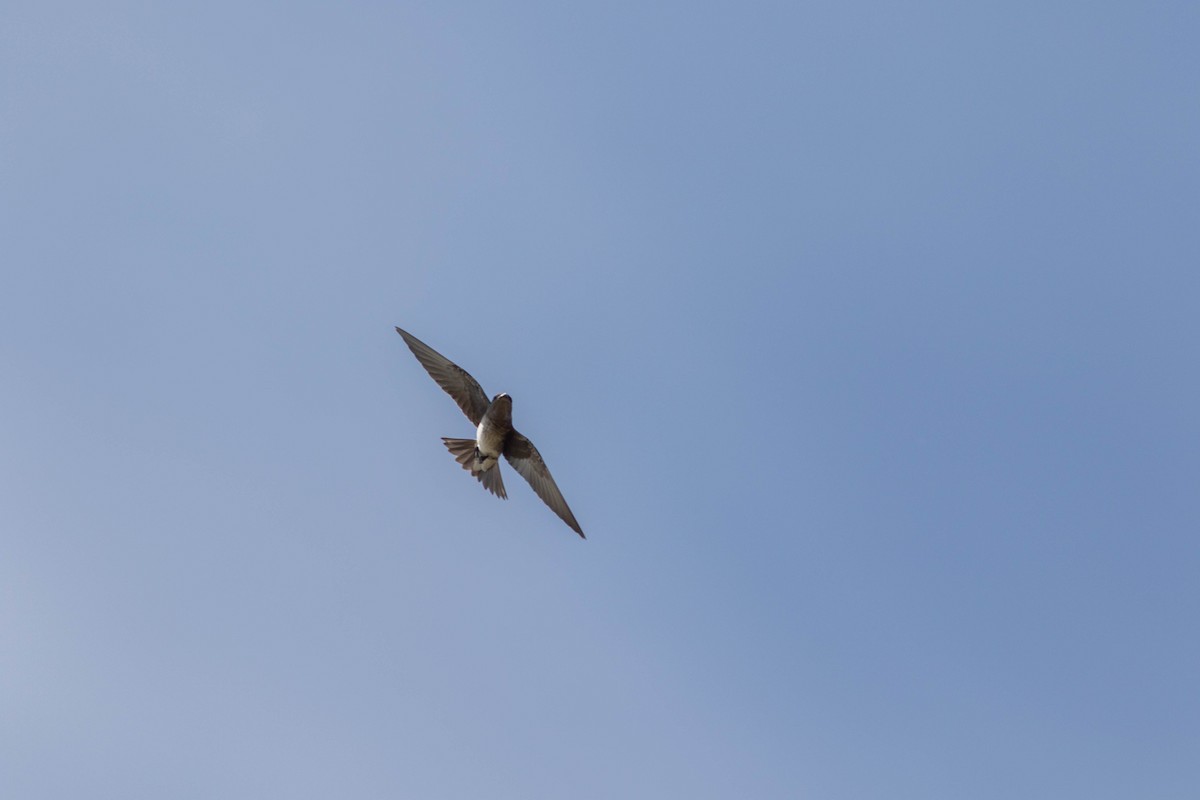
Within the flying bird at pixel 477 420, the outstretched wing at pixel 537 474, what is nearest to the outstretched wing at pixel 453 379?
the flying bird at pixel 477 420

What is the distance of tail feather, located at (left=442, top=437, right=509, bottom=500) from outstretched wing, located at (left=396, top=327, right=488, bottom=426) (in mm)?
595

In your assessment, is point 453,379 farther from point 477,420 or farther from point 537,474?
point 537,474

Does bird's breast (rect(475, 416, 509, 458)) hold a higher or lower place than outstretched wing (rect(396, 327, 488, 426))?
lower

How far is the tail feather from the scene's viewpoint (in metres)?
27.3

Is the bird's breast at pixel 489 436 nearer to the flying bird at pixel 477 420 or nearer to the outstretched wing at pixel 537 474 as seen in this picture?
the flying bird at pixel 477 420

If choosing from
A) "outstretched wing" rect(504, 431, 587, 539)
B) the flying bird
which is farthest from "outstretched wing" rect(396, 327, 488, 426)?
"outstretched wing" rect(504, 431, 587, 539)

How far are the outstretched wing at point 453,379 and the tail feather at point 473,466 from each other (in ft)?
1.95

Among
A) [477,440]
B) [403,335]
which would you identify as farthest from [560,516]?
[403,335]

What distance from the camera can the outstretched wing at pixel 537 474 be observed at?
28.6 m

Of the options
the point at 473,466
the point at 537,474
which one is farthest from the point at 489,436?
the point at 537,474

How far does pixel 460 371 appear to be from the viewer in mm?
27672

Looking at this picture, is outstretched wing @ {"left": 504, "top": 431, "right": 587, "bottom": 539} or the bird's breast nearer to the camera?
the bird's breast

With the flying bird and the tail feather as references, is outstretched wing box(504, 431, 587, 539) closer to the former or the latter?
the flying bird

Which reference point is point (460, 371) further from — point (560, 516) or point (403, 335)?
point (560, 516)
